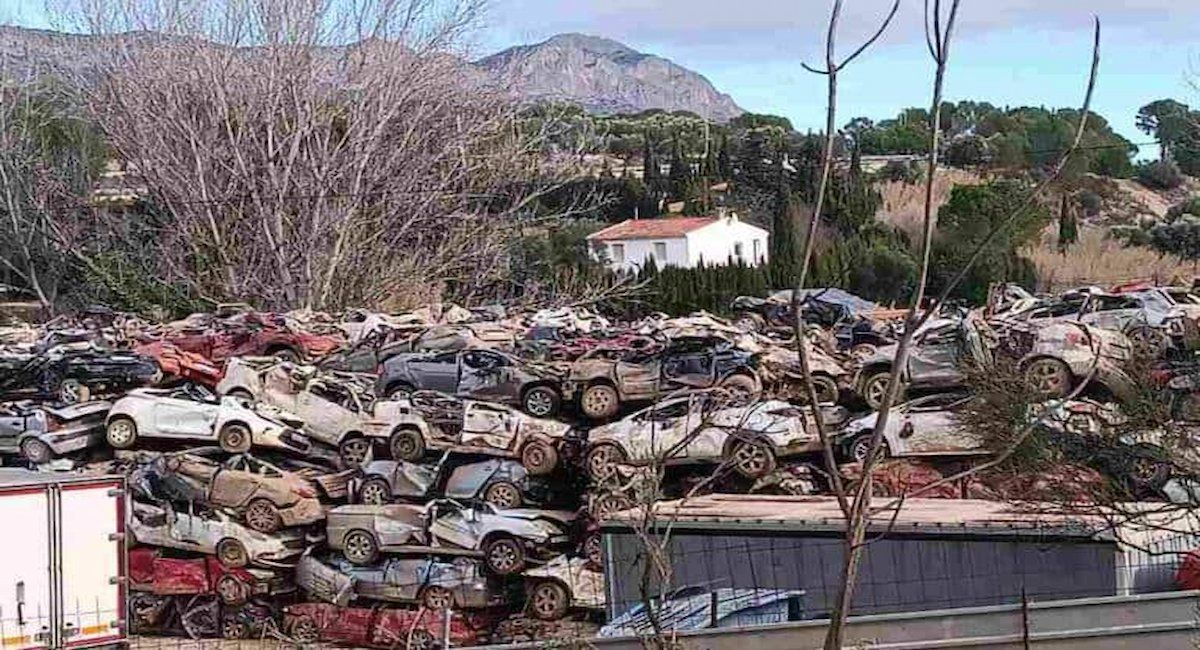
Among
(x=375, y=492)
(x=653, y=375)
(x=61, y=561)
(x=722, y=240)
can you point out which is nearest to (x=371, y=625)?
(x=375, y=492)

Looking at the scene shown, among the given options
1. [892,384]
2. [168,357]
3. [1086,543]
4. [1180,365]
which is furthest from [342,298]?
[892,384]

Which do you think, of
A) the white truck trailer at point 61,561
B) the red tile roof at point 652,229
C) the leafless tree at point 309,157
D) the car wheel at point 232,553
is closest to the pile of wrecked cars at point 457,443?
the car wheel at point 232,553

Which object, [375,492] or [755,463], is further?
[375,492]

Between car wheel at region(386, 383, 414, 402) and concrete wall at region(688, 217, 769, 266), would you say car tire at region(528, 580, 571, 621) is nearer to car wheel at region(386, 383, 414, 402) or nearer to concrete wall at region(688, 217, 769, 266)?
car wheel at region(386, 383, 414, 402)

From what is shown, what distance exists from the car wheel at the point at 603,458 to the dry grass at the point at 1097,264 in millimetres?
27042

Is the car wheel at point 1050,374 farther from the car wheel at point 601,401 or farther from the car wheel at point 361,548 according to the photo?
the car wheel at point 361,548

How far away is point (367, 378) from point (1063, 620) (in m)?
15.9

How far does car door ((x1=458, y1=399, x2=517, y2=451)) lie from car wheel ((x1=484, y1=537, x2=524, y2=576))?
210 cm

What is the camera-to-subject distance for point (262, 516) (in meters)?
20.6

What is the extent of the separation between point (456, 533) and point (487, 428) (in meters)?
2.17

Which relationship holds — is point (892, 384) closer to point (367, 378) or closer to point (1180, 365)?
point (1180, 365)

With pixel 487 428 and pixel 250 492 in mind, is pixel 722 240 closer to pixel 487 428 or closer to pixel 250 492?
pixel 487 428

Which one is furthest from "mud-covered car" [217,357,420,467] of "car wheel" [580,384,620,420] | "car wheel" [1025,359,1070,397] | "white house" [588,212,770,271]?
"white house" [588,212,770,271]

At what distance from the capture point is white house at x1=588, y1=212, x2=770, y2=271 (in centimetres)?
5762
